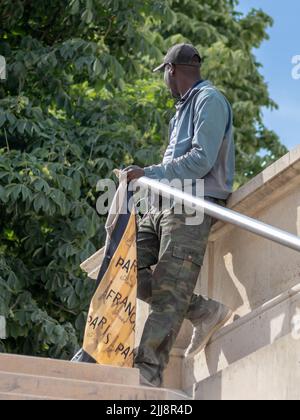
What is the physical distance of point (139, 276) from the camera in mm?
8477

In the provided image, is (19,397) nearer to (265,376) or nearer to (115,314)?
(265,376)

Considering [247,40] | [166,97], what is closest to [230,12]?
[247,40]

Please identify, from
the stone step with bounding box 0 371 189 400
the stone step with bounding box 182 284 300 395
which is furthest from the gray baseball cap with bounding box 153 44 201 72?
the stone step with bounding box 0 371 189 400

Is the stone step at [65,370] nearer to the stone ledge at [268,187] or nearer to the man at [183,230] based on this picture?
the man at [183,230]

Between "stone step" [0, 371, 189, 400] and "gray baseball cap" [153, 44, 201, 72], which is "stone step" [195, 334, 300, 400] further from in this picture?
"gray baseball cap" [153, 44, 201, 72]

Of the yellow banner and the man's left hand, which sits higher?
the man's left hand

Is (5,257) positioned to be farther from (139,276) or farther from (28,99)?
(139,276)

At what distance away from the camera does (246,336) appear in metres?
8.03

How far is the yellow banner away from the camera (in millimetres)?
7781

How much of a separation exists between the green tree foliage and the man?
3.92m

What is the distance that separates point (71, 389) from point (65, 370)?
Answer: 40 centimetres

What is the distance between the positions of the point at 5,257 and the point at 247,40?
930 centimetres

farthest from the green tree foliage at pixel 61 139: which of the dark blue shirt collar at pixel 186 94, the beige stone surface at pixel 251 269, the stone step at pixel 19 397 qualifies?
the stone step at pixel 19 397

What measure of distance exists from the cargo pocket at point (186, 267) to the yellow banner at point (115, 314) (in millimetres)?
292
